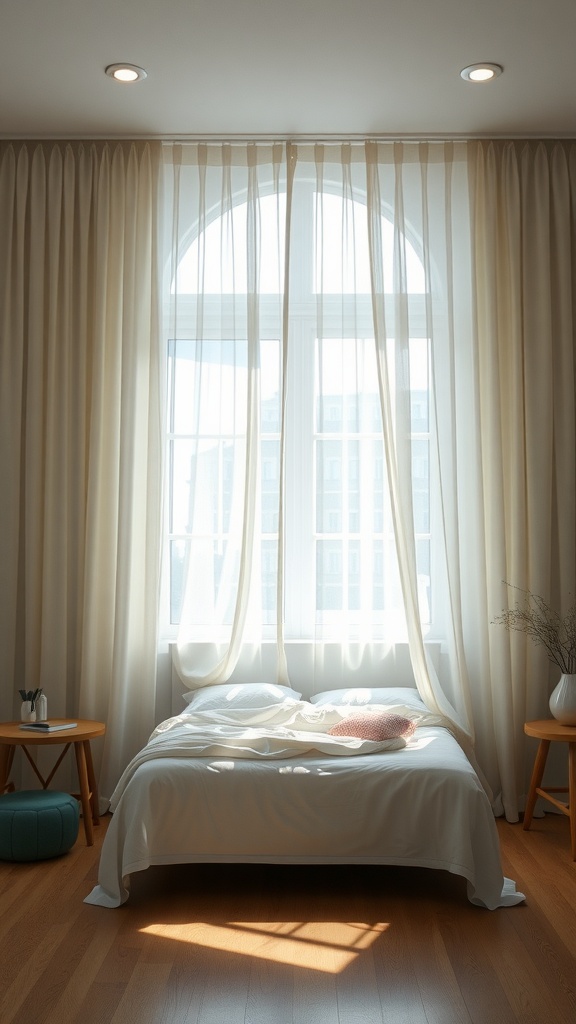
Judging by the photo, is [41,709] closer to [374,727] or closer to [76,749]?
[76,749]

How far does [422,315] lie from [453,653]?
1638 millimetres

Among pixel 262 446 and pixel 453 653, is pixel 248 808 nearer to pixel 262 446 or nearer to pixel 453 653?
pixel 453 653

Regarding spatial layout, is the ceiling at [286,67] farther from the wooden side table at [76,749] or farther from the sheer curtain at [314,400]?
the wooden side table at [76,749]

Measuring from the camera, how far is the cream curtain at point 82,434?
4.46 m

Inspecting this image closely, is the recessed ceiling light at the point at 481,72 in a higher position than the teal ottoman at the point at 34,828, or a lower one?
higher

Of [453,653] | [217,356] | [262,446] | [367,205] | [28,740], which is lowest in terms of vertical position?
[28,740]

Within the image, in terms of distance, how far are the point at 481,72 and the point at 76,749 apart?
3.28m

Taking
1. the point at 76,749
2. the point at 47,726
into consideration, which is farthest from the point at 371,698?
the point at 47,726

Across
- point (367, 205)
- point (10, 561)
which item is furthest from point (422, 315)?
point (10, 561)

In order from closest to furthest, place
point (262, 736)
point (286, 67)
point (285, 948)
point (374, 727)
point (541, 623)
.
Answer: point (285, 948) < point (262, 736) < point (374, 727) < point (286, 67) < point (541, 623)

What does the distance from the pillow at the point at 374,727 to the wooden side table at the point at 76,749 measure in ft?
3.45

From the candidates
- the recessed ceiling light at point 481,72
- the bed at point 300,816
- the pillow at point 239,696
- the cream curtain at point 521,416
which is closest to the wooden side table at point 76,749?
the pillow at point 239,696

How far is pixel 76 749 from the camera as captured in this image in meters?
3.97

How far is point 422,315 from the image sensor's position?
182 inches
